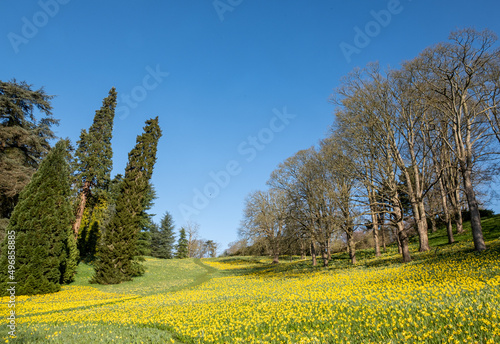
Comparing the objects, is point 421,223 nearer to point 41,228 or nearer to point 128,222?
point 128,222

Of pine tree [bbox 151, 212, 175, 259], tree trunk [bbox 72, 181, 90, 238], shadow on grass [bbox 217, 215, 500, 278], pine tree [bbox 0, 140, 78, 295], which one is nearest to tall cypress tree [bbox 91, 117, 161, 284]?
pine tree [bbox 0, 140, 78, 295]

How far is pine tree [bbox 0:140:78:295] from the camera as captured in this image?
16.9 meters

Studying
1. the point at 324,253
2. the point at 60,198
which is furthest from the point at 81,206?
the point at 324,253

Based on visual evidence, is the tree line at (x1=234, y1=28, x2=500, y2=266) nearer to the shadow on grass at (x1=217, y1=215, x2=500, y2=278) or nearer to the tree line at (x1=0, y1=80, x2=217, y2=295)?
the shadow on grass at (x1=217, y1=215, x2=500, y2=278)

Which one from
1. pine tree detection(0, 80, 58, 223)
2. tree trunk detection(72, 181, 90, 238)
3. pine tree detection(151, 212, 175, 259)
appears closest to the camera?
pine tree detection(0, 80, 58, 223)

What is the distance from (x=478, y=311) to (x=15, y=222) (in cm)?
2441

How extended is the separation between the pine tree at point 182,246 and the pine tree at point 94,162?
41.2m

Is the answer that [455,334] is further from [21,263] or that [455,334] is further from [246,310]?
[21,263]

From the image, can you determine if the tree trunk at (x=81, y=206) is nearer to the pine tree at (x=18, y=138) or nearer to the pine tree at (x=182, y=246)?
the pine tree at (x=18, y=138)

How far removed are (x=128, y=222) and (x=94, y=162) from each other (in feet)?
36.3

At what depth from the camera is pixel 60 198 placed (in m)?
19.5

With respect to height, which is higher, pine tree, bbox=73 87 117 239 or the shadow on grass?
pine tree, bbox=73 87 117 239

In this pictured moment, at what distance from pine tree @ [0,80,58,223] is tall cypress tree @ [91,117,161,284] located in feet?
25.4

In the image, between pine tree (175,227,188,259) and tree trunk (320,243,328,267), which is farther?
pine tree (175,227,188,259)
